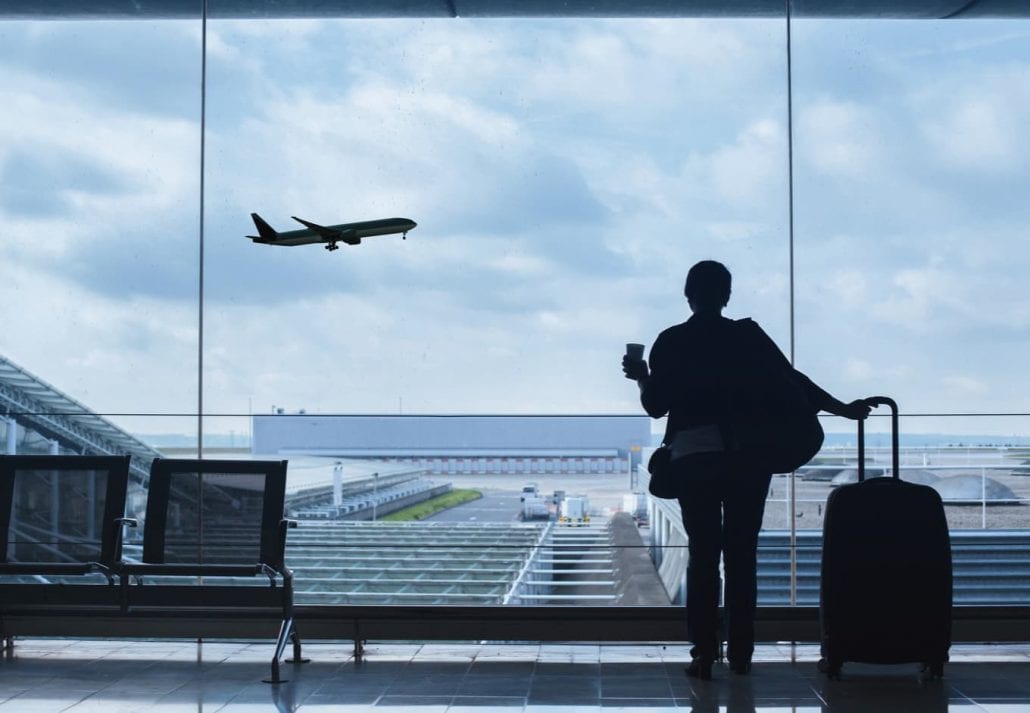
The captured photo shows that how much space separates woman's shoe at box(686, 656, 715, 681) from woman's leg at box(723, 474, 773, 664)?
0.09 metres

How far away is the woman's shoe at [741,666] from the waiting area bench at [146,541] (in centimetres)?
148

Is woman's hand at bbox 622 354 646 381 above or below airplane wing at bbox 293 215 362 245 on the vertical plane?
below

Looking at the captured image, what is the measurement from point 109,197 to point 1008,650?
3.96 metres

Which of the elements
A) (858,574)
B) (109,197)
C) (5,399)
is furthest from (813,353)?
(5,399)

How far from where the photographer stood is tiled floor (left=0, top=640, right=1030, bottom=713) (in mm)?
3117

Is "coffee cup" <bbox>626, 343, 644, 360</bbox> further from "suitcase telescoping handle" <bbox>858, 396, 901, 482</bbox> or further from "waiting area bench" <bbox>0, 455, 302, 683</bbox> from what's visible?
"waiting area bench" <bbox>0, 455, 302, 683</bbox>

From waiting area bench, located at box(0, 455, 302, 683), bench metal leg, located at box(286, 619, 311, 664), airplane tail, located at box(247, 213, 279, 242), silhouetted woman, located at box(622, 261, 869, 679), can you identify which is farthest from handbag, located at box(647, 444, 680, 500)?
airplane tail, located at box(247, 213, 279, 242)

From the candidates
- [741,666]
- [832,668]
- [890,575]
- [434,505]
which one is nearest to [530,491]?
[434,505]

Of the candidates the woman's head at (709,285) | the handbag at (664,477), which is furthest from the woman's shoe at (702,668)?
the woman's head at (709,285)

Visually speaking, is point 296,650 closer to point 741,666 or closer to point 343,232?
point 741,666

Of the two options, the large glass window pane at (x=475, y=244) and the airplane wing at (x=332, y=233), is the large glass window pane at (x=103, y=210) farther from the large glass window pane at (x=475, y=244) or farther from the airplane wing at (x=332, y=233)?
the airplane wing at (x=332, y=233)

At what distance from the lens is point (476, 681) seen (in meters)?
3.47

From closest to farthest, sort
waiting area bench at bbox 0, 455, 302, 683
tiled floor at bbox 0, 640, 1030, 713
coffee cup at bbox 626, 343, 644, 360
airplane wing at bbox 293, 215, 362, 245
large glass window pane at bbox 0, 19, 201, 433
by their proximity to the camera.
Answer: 1. tiled floor at bbox 0, 640, 1030, 713
2. coffee cup at bbox 626, 343, 644, 360
3. waiting area bench at bbox 0, 455, 302, 683
4. large glass window pane at bbox 0, 19, 201, 433
5. airplane wing at bbox 293, 215, 362, 245

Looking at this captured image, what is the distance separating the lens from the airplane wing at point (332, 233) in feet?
14.2
